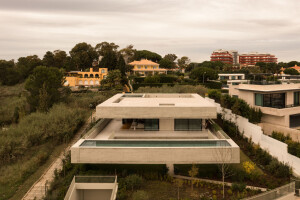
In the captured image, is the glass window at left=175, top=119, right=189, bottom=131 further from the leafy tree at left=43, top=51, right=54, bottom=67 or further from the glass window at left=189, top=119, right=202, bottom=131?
the leafy tree at left=43, top=51, right=54, bottom=67

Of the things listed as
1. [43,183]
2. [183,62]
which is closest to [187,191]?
[43,183]

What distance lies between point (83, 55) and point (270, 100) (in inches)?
2313

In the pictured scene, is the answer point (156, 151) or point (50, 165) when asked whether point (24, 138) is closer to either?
point (50, 165)

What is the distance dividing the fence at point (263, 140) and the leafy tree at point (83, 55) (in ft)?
178

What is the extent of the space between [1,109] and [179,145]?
120 feet

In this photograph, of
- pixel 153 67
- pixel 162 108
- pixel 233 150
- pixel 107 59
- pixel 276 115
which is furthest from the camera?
pixel 153 67

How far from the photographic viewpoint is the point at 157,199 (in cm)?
1595

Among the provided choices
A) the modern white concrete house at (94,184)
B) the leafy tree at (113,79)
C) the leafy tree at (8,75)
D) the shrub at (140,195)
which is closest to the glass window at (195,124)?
the shrub at (140,195)

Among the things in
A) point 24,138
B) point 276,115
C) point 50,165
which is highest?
point 276,115

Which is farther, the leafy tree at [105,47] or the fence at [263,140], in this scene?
the leafy tree at [105,47]

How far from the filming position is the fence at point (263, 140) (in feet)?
63.9

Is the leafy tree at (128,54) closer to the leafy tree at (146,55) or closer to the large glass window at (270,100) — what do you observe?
the leafy tree at (146,55)

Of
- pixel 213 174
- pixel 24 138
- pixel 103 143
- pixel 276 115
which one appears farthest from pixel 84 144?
pixel 276 115

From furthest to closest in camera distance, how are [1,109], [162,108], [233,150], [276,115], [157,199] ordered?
[1,109] → [276,115] → [162,108] → [233,150] → [157,199]
